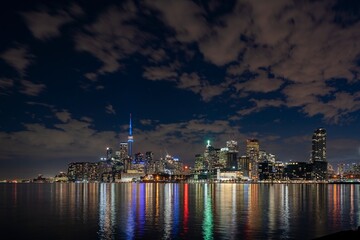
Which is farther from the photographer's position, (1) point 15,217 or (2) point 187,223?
(1) point 15,217

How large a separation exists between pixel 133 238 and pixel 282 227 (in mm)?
18913

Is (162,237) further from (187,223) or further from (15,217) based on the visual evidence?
(15,217)

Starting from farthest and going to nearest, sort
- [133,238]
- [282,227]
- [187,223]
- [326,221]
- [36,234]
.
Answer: [326,221], [187,223], [282,227], [36,234], [133,238]

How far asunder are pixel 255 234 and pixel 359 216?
27.6 metres

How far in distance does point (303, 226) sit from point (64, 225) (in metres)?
Result: 30.8

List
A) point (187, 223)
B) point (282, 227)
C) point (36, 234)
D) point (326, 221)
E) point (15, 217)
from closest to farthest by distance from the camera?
point (36, 234) < point (282, 227) < point (187, 223) < point (326, 221) < point (15, 217)

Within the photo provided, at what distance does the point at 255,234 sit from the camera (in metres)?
42.7

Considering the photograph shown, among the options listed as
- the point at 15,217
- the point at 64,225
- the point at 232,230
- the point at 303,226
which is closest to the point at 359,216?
the point at 303,226

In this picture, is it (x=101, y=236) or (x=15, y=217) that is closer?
(x=101, y=236)

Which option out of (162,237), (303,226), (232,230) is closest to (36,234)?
(162,237)

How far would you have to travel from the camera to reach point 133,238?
40.8 metres

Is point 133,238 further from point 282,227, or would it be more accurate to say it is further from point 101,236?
point 282,227

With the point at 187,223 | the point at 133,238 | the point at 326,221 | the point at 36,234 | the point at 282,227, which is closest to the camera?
the point at 133,238

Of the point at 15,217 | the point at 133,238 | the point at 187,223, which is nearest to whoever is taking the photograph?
the point at 133,238
